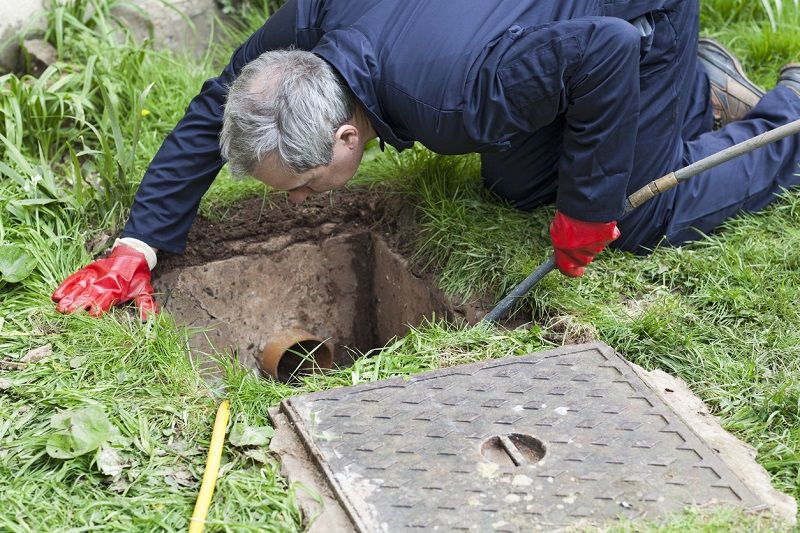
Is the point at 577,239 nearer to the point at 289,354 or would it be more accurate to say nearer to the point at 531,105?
the point at 531,105

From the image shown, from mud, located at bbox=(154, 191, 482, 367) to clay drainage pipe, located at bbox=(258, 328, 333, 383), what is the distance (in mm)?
86

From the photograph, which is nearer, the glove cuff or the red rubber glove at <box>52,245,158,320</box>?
the red rubber glove at <box>52,245,158,320</box>

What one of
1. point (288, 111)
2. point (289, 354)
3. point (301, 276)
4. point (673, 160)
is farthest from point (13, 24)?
point (673, 160)

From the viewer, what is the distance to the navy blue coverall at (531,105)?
236 cm

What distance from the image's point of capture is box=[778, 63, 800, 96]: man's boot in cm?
330

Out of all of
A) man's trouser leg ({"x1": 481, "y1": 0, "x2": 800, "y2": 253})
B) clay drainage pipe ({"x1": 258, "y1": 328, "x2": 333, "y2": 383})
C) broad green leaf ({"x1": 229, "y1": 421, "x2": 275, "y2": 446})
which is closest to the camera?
broad green leaf ({"x1": 229, "y1": 421, "x2": 275, "y2": 446})

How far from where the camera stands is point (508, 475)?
2.03 metres

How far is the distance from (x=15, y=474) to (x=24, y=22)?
2.24 metres

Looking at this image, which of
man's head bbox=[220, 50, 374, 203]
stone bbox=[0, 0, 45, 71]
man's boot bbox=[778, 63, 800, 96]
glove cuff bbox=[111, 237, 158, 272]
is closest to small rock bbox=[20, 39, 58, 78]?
stone bbox=[0, 0, 45, 71]

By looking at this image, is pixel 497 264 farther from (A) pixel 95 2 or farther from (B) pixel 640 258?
(A) pixel 95 2

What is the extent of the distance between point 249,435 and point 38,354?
708 mm

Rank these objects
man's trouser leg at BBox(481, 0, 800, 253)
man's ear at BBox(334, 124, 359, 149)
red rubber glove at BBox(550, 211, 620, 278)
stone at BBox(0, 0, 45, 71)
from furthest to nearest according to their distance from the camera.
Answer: stone at BBox(0, 0, 45, 71), man's trouser leg at BBox(481, 0, 800, 253), red rubber glove at BBox(550, 211, 620, 278), man's ear at BBox(334, 124, 359, 149)

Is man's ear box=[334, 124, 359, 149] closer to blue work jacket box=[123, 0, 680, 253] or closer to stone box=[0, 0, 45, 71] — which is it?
blue work jacket box=[123, 0, 680, 253]

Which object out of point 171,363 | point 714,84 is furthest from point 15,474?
point 714,84
